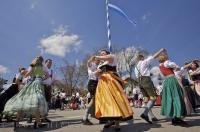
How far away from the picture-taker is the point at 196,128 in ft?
25.9

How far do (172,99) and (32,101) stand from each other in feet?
11.0

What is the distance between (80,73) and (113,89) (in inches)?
2248

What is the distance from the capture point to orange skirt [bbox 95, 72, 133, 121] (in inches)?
294

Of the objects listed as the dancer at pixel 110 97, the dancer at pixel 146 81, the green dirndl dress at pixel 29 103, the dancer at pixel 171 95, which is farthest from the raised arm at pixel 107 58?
the green dirndl dress at pixel 29 103

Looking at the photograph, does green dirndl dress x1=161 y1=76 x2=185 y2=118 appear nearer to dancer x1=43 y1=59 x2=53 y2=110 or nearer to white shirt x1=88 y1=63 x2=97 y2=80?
white shirt x1=88 y1=63 x2=97 y2=80

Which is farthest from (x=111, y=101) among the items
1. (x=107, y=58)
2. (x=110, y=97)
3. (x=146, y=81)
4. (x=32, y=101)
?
(x=32, y=101)

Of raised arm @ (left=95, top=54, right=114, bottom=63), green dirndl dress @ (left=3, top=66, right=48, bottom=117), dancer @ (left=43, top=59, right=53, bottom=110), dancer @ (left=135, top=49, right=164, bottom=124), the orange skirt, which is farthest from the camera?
dancer @ (left=43, top=59, right=53, bottom=110)

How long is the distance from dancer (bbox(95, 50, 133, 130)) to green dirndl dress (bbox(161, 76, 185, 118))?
3.99ft

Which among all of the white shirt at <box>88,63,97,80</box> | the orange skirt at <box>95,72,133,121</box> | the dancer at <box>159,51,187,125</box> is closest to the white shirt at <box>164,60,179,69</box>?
the dancer at <box>159,51,187,125</box>

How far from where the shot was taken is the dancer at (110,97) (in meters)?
7.49

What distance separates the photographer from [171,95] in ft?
27.9

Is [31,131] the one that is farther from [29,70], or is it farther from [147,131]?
[147,131]

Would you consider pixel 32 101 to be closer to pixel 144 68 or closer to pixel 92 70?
pixel 92 70

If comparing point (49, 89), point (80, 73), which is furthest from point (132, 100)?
point (80, 73)
